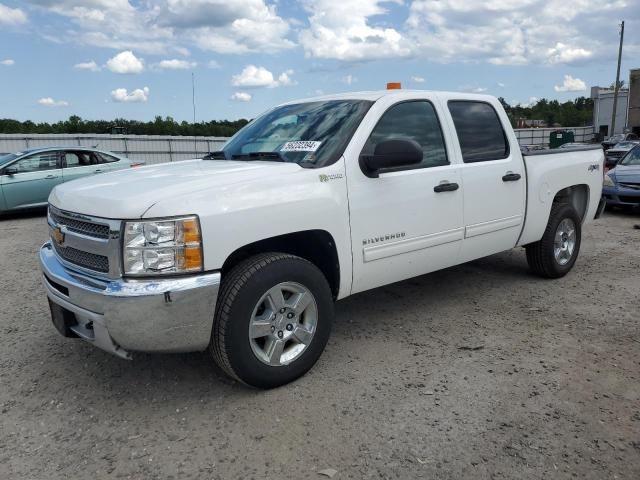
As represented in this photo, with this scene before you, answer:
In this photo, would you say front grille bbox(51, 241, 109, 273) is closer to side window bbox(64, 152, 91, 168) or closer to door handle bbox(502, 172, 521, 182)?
door handle bbox(502, 172, 521, 182)

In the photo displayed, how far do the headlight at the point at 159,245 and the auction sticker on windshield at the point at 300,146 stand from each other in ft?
3.71

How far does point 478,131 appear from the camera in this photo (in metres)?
4.75

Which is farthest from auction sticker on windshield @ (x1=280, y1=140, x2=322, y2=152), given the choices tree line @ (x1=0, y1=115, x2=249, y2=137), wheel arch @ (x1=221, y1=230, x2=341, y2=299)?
tree line @ (x1=0, y1=115, x2=249, y2=137)

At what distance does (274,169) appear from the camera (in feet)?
11.4

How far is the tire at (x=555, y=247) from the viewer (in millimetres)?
5539

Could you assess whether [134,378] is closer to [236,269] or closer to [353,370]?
[236,269]

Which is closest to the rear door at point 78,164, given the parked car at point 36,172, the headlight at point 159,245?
the parked car at point 36,172

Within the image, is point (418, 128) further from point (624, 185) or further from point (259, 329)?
point (624, 185)

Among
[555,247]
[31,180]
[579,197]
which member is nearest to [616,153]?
[579,197]

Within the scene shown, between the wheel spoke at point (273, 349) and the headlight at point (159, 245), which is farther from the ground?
the headlight at point (159, 245)

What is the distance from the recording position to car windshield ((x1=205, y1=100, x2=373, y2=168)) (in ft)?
12.2

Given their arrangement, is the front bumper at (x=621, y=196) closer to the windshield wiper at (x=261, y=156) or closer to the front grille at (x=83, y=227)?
the windshield wiper at (x=261, y=156)

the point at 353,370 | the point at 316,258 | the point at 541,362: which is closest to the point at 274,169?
the point at 316,258

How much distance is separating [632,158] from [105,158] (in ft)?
38.6
